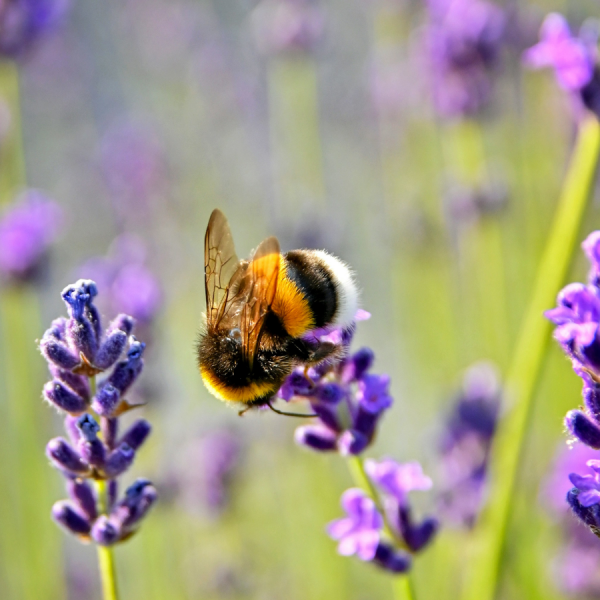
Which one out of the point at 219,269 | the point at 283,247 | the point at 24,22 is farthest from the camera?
the point at 283,247

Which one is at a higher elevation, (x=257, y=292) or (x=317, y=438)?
(x=257, y=292)

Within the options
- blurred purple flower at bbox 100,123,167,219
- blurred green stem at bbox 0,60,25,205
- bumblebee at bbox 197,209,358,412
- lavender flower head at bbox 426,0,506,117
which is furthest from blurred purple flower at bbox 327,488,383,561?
blurred purple flower at bbox 100,123,167,219

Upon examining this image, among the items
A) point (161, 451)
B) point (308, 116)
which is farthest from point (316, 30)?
point (161, 451)

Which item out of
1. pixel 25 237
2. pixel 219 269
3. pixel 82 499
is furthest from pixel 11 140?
pixel 82 499

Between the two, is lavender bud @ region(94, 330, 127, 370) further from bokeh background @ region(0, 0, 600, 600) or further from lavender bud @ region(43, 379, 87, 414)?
bokeh background @ region(0, 0, 600, 600)

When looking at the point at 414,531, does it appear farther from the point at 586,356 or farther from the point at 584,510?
the point at 586,356

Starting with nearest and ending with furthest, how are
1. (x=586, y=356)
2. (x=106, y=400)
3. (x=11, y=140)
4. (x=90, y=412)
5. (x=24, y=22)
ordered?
(x=586, y=356), (x=106, y=400), (x=90, y=412), (x=24, y=22), (x=11, y=140)

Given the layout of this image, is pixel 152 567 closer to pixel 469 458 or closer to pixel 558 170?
pixel 469 458
